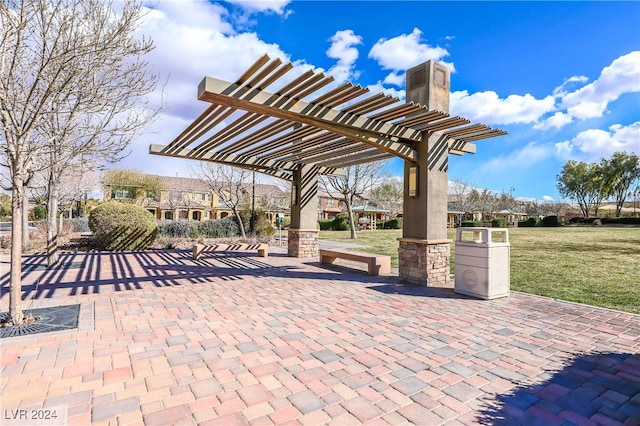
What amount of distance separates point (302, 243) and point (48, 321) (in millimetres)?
7356

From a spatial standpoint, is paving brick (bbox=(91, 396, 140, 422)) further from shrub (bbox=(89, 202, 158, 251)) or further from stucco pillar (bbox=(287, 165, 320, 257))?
shrub (bbox=(89, 202, 158, 251))

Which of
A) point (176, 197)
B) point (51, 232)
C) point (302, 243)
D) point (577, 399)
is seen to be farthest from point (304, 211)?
point (176, 197)

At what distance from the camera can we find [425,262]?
672cm

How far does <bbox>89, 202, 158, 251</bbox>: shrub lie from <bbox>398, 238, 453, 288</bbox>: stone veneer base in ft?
33.2

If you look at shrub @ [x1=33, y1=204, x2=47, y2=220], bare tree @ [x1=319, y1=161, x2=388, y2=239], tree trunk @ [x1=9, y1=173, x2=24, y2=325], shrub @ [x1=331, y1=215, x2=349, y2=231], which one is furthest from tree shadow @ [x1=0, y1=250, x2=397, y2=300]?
shrub @ [x1=33, y1=204, x2=47, y2=220]

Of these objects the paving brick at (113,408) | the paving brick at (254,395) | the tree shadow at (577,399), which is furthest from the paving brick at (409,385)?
the paving brick at (113,408)

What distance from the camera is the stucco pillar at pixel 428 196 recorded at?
675 cm

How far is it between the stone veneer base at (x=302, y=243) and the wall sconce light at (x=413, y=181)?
464 cm

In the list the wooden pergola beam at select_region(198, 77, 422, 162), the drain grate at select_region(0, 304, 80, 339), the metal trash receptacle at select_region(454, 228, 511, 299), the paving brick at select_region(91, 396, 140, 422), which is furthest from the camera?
the metal trash receptacle at select_region(454, 228, 511, 299)

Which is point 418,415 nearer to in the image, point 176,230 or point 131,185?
point 176,230

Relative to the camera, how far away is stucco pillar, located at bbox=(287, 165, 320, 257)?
1080cm

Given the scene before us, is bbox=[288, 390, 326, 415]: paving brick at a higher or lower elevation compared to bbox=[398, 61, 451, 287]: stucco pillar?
lower

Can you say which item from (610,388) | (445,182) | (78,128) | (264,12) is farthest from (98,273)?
(610,388)

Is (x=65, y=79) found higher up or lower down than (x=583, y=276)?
higher up
